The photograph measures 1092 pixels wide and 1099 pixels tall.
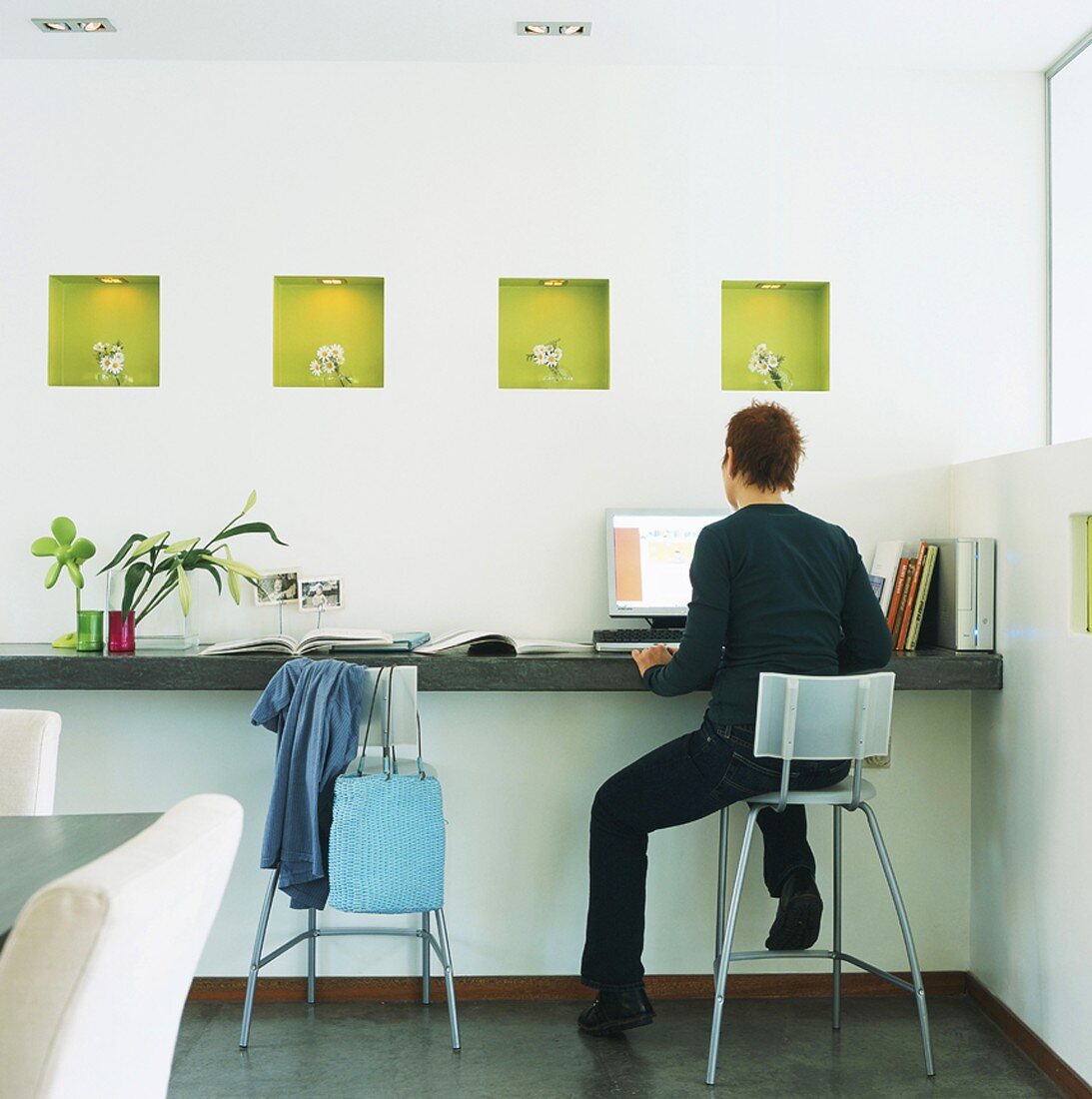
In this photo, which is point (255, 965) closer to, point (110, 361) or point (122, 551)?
point (122, 551)

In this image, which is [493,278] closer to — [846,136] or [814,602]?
[846,136]

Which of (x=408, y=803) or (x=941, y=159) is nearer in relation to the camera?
(x=408, y=803)

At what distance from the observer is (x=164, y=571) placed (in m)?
3.30

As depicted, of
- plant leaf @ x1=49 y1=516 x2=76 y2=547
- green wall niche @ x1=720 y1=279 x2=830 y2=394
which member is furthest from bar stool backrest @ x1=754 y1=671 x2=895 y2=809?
plant leaf @ x1=49 y1=516 x2=76 y2=547

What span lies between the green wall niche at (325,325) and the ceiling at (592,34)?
2.14 ft

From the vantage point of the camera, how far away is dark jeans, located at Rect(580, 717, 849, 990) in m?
2.70

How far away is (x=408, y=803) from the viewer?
279cm

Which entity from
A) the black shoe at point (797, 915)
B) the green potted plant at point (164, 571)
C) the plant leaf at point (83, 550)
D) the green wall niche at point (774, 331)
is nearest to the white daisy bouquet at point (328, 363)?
the green potted plant at point (164, 571)

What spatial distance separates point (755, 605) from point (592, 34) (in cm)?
165

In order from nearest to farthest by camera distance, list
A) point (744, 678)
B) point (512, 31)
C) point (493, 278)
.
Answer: point (744, 678)
point (512, 31)
point (493, 278)

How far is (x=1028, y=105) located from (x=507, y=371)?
171 centimetres

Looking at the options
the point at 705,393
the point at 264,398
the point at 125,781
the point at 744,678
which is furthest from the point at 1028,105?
the point at 125,781

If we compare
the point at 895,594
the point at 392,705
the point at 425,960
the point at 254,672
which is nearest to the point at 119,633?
the point at 254,672

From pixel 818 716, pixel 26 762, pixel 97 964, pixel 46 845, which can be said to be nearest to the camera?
pixel 97 964
